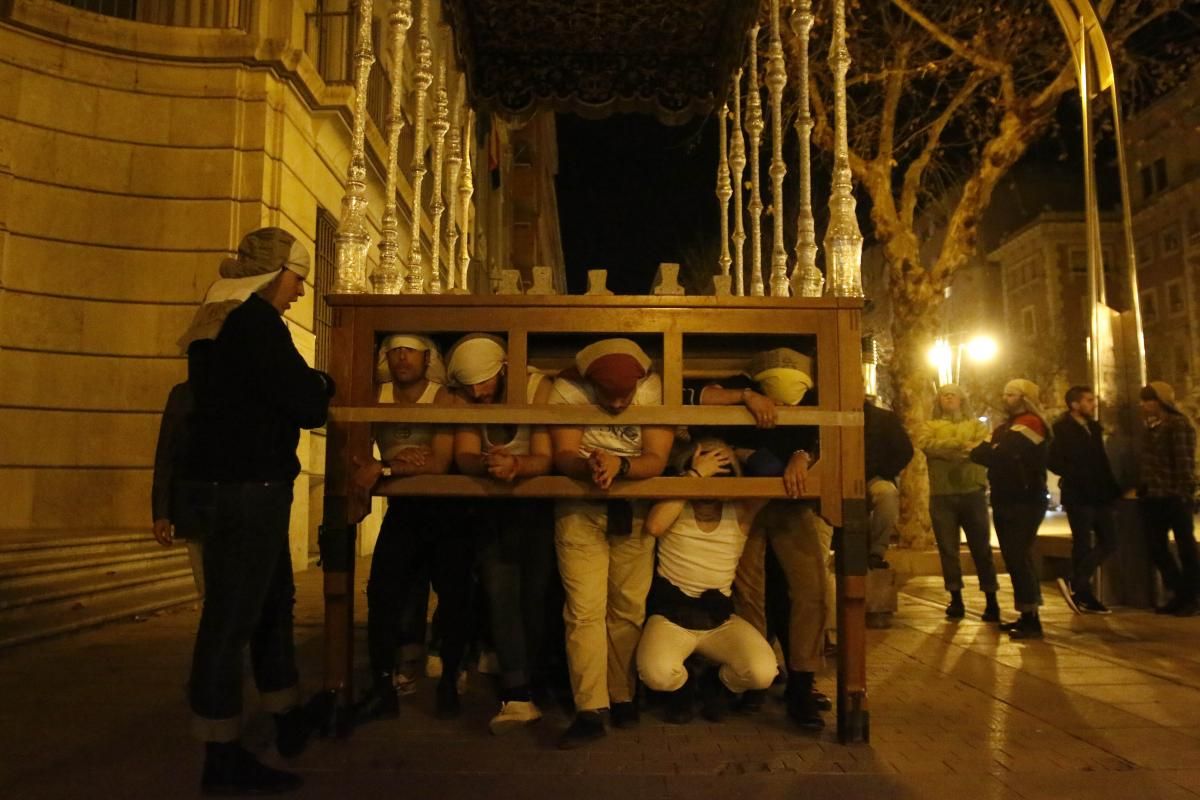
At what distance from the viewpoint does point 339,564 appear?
3.94m

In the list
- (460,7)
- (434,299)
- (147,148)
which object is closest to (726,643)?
(434,299)

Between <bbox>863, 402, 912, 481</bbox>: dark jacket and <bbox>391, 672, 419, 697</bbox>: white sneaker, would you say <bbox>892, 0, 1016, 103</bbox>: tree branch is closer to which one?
<bbox>863, 402, 912, 481</bbox>: dark jacket

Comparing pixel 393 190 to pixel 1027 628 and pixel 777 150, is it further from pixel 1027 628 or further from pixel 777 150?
pixel 1027 628

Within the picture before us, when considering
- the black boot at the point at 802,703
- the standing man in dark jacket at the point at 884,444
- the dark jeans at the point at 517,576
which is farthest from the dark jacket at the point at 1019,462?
the dark jeans at the point at 517,576

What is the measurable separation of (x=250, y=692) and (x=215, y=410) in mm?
Answer: 2320

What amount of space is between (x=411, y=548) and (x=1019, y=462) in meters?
4.95

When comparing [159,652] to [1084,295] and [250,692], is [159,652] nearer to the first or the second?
[250,692]

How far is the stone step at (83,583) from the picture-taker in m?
6.50

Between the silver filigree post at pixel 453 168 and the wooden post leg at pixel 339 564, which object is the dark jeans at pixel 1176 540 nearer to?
the silver filigree post at pixel 453 168

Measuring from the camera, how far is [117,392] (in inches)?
367

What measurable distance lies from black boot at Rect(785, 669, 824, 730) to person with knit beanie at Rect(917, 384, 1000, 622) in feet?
12.2

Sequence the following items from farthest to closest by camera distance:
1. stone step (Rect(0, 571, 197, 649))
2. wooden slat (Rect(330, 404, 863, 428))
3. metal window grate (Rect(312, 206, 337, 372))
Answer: metal window grate (Rect(312, 206, 337, 372)) → stone step (Rect(0, 571, 197, 649)) → wooden slat (Rect(330, 404, 863, 428))

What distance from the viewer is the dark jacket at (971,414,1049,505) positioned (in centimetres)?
694

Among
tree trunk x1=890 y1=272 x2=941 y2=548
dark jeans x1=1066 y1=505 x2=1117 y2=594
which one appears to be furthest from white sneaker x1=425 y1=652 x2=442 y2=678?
tree trunk x1=890 y1=272 x2=941 y2=548
